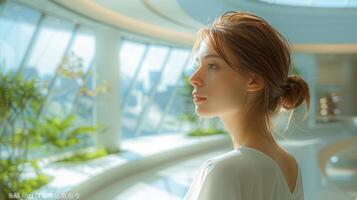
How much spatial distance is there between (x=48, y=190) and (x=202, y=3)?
4.26 metres

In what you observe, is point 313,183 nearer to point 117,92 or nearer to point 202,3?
point 202,3

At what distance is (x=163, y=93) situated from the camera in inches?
567

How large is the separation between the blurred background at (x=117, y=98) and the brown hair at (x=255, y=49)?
121 centimetres

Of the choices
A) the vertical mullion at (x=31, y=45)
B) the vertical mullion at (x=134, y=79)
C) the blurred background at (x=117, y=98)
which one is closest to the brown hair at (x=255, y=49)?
the blurred background at (x=117, y=98)

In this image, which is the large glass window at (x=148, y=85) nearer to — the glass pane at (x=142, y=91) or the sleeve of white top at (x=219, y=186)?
the glass pane at (x=142, y=91)

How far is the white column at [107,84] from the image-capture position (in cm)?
832

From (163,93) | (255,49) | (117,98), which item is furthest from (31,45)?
(255,49)

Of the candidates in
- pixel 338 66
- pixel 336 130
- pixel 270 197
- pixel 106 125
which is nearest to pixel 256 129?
pixel 270 197

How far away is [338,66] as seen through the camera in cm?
1909

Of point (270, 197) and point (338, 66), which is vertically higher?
point (338, 66)

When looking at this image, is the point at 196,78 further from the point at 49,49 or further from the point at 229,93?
the point at 49,49

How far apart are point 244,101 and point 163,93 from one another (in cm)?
1346

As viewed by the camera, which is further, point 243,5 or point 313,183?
point 243,5

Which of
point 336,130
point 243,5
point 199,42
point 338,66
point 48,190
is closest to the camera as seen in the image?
point 199,42
